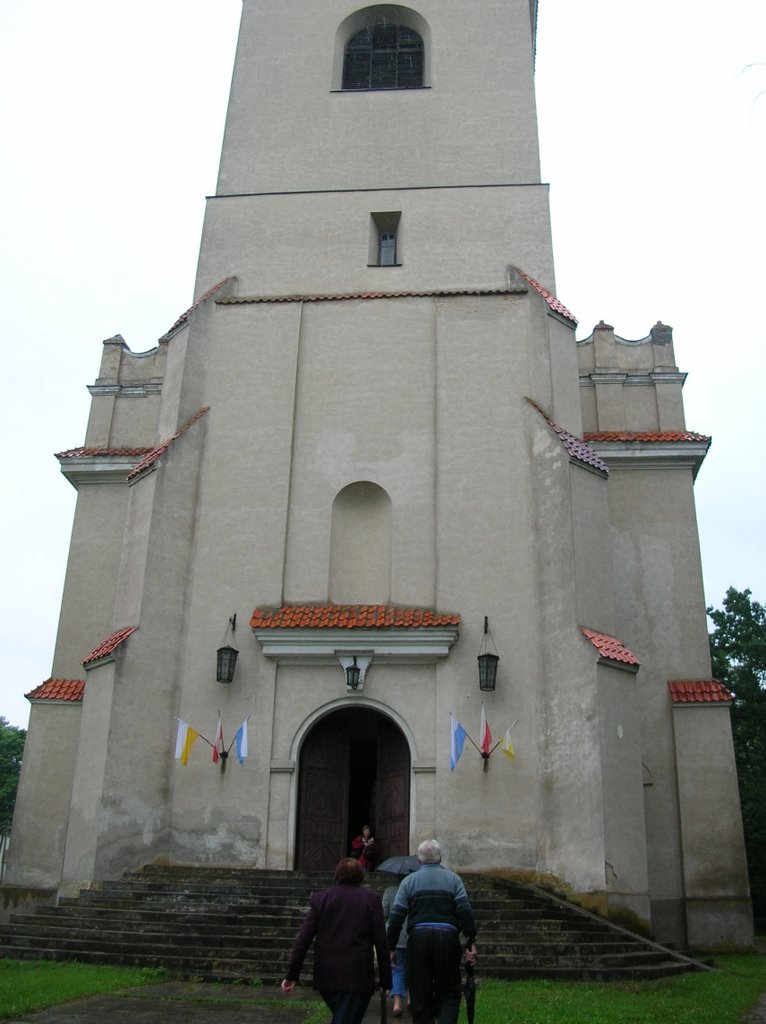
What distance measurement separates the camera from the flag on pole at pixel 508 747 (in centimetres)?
1552

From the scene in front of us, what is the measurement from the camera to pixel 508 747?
15531mm

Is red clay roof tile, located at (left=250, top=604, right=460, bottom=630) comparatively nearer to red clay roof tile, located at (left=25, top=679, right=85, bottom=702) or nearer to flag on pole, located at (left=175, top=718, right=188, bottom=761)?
flag on pole, located at (left=175, top=718, right=188, bottom=761)

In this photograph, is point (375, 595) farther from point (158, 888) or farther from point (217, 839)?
point (158, 888)

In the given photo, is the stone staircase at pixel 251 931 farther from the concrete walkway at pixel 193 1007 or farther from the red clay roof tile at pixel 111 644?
the red clay roof tile at pixel 111 644

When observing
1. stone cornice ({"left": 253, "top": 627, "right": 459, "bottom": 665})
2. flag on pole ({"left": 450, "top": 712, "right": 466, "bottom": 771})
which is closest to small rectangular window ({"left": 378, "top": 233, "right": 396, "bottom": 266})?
stone cornice ({"left": 253, "top": 627, "right": 459, "bottom": 665})

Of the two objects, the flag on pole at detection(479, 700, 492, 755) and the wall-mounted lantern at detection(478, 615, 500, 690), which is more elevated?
the wall-mounted lantern at detection(478, 615, 500, 690)

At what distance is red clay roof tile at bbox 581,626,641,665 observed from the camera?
15.1m

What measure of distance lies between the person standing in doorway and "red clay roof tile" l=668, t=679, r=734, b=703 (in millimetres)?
11457

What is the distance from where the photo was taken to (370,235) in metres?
20.8

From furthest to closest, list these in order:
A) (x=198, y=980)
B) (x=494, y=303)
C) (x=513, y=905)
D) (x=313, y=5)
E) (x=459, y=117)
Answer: (x=313, y=5) → (x=459, y=117) → (x=494, y=303) → (x=513, y=905) → (x=198, y=980)

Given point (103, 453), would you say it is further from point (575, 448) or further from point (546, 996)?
point (546, 996)

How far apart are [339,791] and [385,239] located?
11382 millimetres

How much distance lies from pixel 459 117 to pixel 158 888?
16564 millimetres

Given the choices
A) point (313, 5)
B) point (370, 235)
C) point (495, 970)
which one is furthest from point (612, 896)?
point (313, 5)
